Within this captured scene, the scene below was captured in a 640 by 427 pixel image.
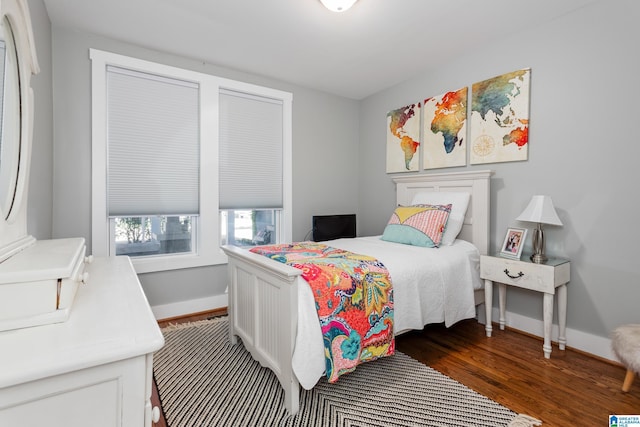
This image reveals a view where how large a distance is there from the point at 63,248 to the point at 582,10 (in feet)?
11.5

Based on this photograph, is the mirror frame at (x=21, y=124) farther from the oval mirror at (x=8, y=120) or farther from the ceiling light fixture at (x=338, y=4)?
the ceiling light fixture at (x=338, y=4)

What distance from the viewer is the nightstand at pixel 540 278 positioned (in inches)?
88.4

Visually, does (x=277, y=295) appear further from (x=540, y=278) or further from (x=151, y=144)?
(x=151, y=144)

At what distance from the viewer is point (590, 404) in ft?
5.73

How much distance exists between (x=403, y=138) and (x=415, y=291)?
7.02ft

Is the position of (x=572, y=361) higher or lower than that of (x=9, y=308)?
lower

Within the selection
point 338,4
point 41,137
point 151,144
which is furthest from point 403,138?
point 41,137

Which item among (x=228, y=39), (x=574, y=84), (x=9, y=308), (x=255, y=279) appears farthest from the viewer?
(x=228, y=39)

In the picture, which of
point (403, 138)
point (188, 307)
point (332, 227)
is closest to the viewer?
point (188, 307)

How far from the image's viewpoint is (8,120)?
3.94 ft

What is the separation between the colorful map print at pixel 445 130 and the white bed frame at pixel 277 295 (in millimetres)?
213

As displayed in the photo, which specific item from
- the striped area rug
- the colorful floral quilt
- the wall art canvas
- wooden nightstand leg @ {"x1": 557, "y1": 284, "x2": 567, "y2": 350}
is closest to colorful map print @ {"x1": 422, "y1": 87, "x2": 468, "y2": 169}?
the wall art canvas

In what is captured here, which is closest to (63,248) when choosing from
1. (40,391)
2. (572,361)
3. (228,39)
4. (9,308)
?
(9,308)

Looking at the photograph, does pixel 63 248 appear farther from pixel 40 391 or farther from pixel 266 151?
pixel 266 151
